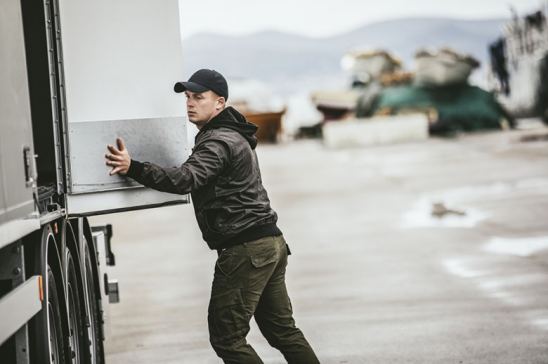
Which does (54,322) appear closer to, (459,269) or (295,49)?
(459,269)

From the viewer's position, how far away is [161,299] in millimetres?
12102

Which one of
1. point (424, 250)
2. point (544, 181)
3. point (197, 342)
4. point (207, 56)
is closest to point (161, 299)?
point (197, 342)

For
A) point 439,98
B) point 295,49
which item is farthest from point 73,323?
point 295,49

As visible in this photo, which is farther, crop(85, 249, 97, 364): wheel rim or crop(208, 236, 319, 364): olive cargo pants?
crop(85, 249, 97, 364): wheel rim

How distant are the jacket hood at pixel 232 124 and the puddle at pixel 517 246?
7.80 metres

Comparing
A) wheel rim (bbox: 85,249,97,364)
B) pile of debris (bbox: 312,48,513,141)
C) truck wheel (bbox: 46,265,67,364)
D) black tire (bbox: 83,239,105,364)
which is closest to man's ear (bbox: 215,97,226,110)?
truck wheel (bbox: 46,265,67,364)

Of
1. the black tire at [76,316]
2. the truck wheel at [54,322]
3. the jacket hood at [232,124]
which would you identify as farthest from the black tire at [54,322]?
the jacket hood at [232,124]

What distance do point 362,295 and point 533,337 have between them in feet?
9.69

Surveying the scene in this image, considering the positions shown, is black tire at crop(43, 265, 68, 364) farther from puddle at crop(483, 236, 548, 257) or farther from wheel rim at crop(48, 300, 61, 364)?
puddle at crop(483, 236, 548, 257)

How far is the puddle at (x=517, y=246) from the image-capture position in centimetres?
1381

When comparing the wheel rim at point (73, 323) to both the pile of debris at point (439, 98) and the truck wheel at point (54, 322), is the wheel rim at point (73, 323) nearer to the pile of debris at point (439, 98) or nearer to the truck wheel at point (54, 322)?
the truck wheel at point (54, 322)

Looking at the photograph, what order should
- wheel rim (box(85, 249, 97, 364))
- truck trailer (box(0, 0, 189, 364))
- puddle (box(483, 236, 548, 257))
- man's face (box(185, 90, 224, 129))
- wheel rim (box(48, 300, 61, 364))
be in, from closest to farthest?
wheel rim (box(48, 300, 61, 364)) → truck trailer (box(0, 0, 189, 364)) → man's face (box(185, 90, 224, 129)) → wheel rim (box(85, 249, 97, 364)) → puddle (box(483, 236, 548, 257))

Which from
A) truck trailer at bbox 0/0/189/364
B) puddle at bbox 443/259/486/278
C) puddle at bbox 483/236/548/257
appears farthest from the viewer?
puddle at bbox 483/236/548/257

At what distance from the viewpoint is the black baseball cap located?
6133 millimetres
